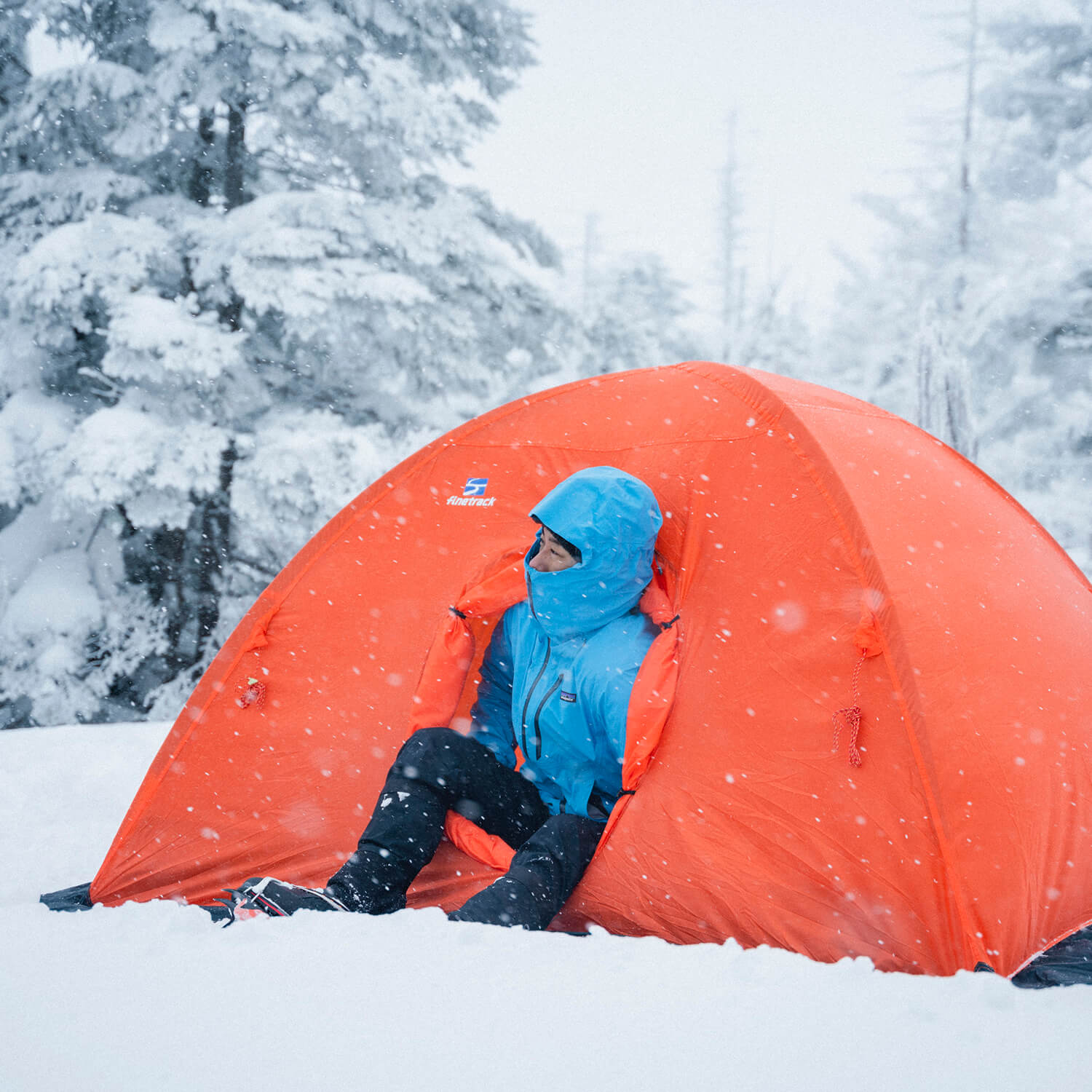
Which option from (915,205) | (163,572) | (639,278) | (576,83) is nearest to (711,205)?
(639,278)

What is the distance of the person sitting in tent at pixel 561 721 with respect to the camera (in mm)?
2152

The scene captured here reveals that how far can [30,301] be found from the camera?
551 centimetres

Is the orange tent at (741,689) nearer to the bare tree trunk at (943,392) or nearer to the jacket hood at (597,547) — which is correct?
the jacket hood at (597,547)

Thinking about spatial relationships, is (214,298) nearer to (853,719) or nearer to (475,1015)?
(853,719)

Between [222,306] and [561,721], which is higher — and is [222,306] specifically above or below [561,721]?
above

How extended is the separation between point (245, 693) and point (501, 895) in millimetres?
1243

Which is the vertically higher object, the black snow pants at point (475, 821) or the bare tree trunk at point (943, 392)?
the bare tree trunk at point (943, 392)

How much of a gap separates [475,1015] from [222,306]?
5694 millimetres

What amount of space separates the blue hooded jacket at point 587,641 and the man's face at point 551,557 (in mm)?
29

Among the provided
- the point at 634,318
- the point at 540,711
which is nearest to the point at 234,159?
the point at 634,318

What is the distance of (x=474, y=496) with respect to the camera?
2838 mm

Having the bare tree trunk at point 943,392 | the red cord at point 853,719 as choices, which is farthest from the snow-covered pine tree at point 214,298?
the red cord at point 853,719

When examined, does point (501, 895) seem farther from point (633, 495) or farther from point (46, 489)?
point (46, 489)

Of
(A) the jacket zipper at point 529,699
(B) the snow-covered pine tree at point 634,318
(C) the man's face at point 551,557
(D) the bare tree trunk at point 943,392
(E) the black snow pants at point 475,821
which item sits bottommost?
(E) the black snow pants at point 475,821
